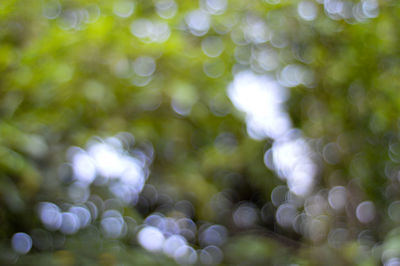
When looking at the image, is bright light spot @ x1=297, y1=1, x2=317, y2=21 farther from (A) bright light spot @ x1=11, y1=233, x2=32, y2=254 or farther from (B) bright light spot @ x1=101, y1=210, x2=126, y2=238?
(A) bright light spot @ x1=11, y1=233, x2=32, y2=254

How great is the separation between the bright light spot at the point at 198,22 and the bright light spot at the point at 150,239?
2.13 feet

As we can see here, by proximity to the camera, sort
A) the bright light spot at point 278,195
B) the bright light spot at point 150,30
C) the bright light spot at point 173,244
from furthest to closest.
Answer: the bright light spot at point 278,195 < the bright light spot at point 173,244 < the bright light spot at point 150,30

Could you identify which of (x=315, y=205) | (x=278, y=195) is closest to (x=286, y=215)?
(x=278, y=195)

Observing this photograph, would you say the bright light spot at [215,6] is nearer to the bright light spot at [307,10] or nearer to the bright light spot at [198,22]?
the bright light spot at [198,22]

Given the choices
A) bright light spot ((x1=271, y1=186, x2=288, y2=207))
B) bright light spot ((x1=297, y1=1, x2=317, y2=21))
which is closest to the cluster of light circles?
bright light spot ((x1=271, y1=186, x2=288, y2=207))

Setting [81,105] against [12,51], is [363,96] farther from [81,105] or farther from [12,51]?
[12,51]

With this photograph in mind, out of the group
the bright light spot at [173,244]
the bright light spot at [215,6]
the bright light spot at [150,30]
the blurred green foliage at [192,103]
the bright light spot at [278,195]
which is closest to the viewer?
the blurred green foliage at [192,103]

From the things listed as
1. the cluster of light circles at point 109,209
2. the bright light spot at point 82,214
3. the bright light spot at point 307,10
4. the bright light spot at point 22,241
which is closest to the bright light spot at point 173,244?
the cluster of light circles at point 109,209

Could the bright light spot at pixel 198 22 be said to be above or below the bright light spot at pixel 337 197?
above

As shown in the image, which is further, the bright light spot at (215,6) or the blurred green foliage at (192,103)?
the bright light spot at (215,6)

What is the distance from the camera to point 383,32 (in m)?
1.06

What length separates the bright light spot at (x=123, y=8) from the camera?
100 centimetres

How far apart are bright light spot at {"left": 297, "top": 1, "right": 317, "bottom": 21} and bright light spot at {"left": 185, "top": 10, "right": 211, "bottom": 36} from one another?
10.7 inches

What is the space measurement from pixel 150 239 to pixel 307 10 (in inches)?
33.4
